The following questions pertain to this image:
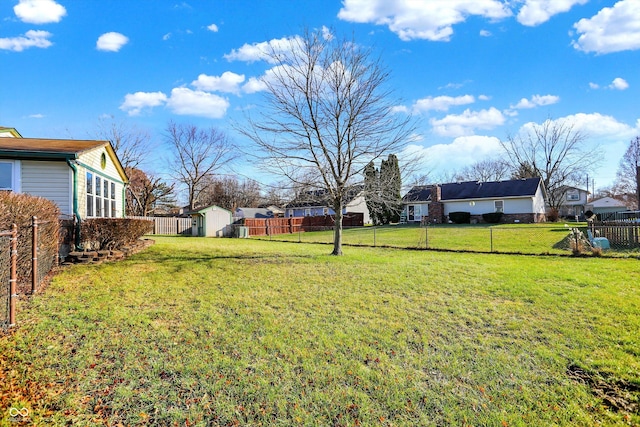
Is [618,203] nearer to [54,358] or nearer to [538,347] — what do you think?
[538,347]

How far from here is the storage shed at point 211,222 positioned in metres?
28.7

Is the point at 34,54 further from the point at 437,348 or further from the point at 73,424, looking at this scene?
the point at 437,348

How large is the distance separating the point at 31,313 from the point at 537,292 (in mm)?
9358

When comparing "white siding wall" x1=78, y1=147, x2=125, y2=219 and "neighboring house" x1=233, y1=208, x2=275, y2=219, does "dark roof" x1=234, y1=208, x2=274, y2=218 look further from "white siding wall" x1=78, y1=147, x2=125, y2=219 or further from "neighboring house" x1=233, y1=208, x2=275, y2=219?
"white siding wall" x1=78, y1=147, x2=125, y2=219

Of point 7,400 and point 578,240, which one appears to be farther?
point 578,240

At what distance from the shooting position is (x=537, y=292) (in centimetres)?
723

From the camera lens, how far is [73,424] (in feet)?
9.84

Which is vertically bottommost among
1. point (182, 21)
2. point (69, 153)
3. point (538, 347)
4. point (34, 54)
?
point (538, 347)

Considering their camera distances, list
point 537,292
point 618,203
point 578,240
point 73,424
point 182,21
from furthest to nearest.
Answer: point 618,203 < point 578,240 < point 182,21 < point 537,292 < point 73,424

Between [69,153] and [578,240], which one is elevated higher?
[69,153]

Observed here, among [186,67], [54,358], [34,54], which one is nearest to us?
[54,358]

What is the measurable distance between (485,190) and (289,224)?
19978 millimetres

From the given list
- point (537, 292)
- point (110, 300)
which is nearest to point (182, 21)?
point (110, 300)

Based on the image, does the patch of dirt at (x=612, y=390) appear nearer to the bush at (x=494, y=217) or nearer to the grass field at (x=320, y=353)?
the grass field at (x=320, y=353)
